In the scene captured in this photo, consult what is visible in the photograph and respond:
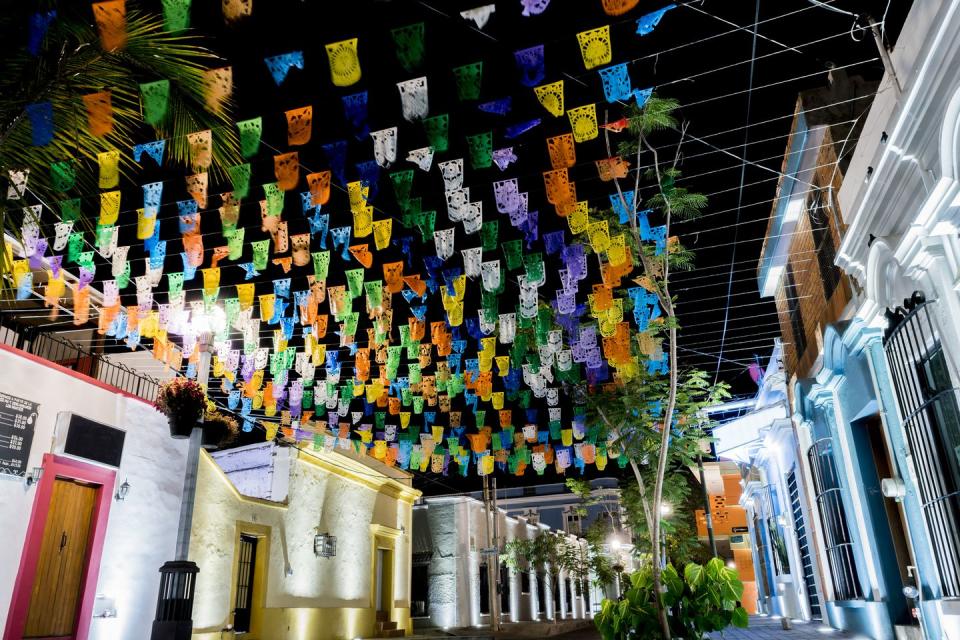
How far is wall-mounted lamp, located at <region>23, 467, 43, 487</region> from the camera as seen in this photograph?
8.45m

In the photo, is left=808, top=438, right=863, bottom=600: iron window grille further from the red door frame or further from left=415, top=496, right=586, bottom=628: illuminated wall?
left=415, top=496, right=586, bottom=628: illuminated wall

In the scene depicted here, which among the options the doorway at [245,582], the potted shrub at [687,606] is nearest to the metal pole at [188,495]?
the doorway at [245,582]

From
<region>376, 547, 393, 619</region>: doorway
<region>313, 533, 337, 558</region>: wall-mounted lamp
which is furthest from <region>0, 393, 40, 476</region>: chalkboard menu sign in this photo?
<region>376, 547, 393, 619</region>: doorway

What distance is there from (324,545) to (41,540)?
8085mm

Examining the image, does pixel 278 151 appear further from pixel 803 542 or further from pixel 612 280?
pixel 803 542

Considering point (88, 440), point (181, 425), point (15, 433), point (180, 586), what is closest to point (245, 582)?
point (180, 586)

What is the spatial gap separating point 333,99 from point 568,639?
21913mm

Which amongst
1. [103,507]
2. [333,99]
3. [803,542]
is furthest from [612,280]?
[803,542]

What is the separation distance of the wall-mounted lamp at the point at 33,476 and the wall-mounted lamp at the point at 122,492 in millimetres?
1388

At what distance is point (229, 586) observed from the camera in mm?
12242

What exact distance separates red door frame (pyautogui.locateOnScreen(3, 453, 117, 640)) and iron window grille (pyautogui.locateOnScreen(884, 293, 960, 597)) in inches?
434

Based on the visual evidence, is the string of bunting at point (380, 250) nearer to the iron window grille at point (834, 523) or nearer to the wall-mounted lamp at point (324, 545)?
the wall-mounted lamp at point (324, 545)

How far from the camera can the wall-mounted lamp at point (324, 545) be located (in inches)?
621

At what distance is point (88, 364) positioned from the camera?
1312 centimetres
